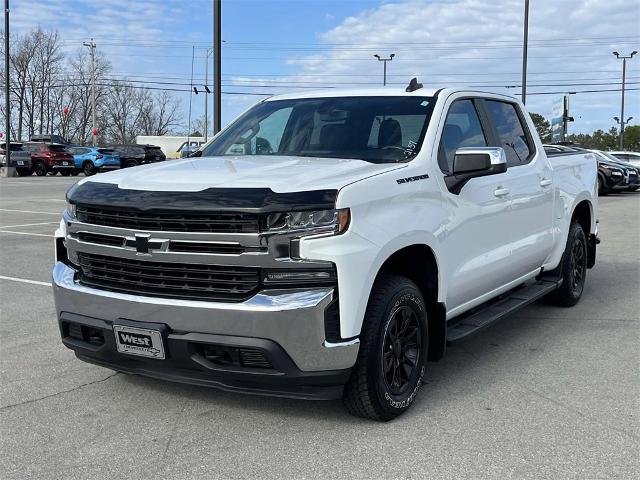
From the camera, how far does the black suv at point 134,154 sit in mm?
39531

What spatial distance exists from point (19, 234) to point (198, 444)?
10.4m

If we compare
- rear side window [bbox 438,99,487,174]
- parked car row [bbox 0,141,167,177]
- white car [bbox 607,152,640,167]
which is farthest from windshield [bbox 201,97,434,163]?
parked car row [bbox 0,141,167,177]

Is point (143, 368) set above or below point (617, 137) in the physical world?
below

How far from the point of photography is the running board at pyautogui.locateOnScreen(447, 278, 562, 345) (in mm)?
4523

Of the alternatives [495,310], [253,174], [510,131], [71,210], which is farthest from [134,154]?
[253,174]

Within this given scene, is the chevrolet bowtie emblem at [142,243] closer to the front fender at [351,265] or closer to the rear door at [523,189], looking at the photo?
the front fender at [351,265]

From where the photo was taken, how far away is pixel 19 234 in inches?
498

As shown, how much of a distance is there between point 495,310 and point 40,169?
1448 inches

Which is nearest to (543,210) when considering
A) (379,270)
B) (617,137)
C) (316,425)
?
(379,270)

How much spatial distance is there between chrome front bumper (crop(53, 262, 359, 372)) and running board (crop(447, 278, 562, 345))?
1.26 meters

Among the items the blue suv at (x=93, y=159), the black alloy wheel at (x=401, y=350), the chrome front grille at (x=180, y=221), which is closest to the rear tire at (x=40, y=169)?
the blue suv at (x=93, y=159)

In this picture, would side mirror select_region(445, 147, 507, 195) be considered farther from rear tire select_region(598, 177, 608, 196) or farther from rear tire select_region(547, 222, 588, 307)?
rear tire select_region(598, 177, 608, 196)

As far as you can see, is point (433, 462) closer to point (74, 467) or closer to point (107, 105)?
point (74, 467)

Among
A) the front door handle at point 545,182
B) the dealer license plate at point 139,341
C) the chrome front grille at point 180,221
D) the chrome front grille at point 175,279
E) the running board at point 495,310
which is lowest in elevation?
the running board at point 495,310
